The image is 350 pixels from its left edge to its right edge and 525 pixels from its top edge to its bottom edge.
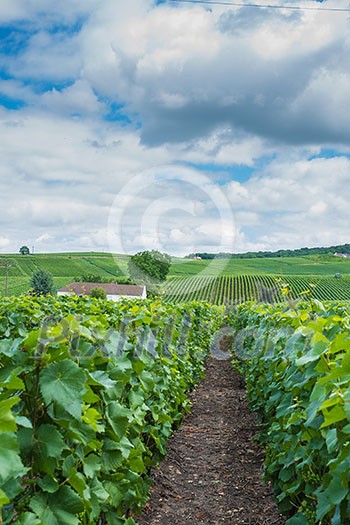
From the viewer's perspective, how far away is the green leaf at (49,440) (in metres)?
2.53

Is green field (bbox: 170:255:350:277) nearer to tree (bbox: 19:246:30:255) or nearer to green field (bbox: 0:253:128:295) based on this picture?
green field (bbox: 0:253:128:295)

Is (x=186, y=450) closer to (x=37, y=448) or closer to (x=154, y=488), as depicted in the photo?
(x=154, y=488)

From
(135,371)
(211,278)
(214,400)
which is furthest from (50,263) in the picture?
(135,371)

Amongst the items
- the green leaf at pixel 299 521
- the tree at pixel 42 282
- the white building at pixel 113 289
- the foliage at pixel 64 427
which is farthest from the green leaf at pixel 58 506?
the tree at pixel 42 282

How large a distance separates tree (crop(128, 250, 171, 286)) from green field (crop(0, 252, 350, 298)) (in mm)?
2326

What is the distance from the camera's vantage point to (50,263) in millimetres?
105500

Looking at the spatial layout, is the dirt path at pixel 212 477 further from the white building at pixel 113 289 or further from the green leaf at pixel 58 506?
the white building at pixel 113 289

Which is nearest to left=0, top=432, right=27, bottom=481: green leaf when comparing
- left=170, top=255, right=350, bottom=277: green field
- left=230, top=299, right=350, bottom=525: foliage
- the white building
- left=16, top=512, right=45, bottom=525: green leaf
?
left=16, top=512, right=45, bottom=525: green leaf

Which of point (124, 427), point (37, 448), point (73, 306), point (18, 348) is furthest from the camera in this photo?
point (73, 306)

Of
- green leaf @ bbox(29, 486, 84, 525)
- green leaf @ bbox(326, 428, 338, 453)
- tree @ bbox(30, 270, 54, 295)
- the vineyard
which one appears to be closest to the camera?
green leaf @ bbox(29, 486, 84, 525)

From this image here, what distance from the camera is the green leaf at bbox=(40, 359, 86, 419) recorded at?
2.48m

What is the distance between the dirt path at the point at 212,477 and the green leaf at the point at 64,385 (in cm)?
284

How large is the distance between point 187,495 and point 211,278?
75548 mm

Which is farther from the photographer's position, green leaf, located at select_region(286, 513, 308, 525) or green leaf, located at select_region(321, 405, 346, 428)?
green leaf, located at select_region(286, 513, 308, 525)
